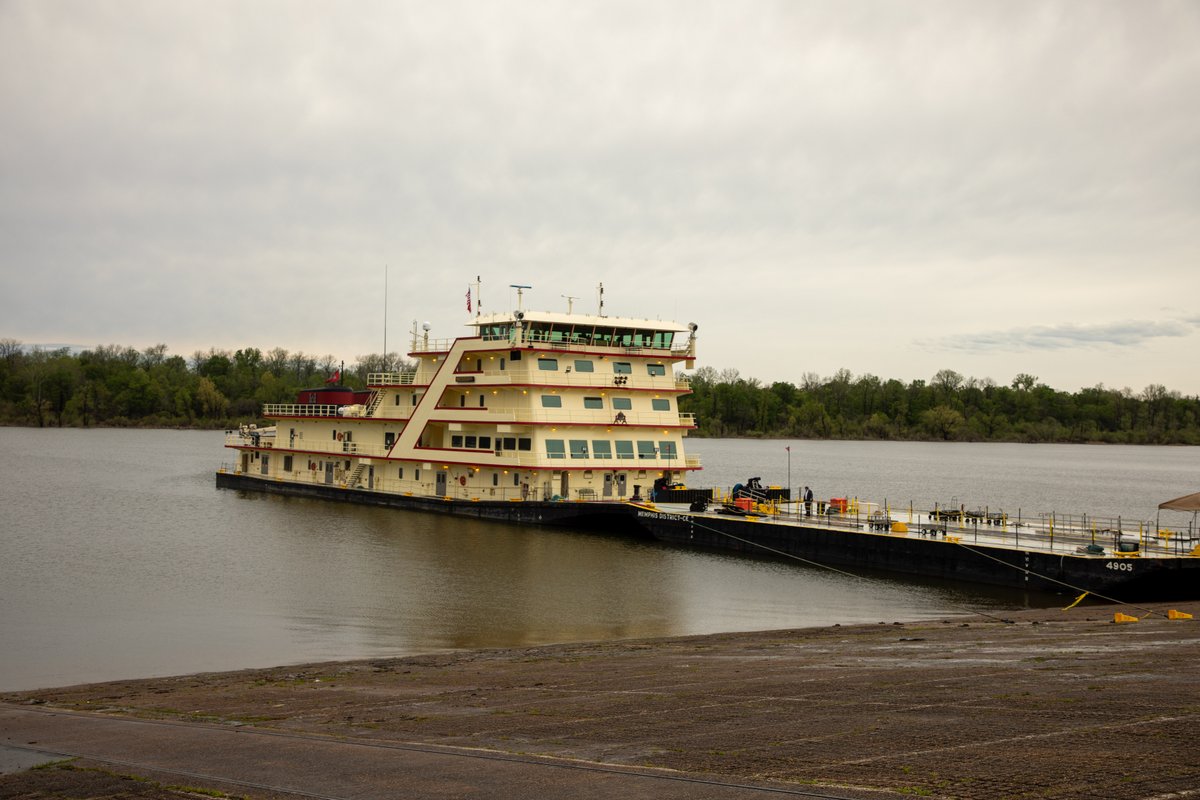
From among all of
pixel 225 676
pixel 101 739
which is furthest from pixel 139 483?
pixel 101 739

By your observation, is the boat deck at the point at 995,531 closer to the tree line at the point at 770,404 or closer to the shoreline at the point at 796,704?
the shoreline at the point at 796,704

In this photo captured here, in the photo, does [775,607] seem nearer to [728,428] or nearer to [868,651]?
[868,651]

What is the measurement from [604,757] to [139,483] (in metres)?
61.8

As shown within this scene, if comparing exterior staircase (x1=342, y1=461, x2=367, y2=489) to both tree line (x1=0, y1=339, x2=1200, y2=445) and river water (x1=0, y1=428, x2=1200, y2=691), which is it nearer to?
river water (x1=0, y1=428, x2=1200, y2=691)

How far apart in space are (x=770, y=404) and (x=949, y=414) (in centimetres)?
2966

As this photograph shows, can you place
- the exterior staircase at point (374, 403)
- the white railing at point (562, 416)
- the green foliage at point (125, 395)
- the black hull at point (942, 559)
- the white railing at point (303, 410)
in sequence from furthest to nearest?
the green foliage at point (125, 395)
the white railing at point (303, 410)
the exterior staircase at point (374, 403)
the white railing at point (562, 416)
the black hull at point (942, 559)

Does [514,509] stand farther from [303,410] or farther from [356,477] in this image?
[303,410]

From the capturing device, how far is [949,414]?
155875 mm

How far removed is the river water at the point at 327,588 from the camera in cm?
2245

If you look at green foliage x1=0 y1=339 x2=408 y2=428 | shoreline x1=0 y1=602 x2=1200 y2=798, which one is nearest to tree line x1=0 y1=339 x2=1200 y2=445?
green foliage x1=0 y1=339 x2=408 y2=428

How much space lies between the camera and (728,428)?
544 feet

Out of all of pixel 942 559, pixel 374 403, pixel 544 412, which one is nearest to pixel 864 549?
pixel 942 559

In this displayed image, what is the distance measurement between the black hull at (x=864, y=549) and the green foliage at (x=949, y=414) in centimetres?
11524

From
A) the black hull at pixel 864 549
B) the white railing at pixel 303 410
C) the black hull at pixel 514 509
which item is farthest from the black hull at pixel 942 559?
the white railing at pixel 303 410
